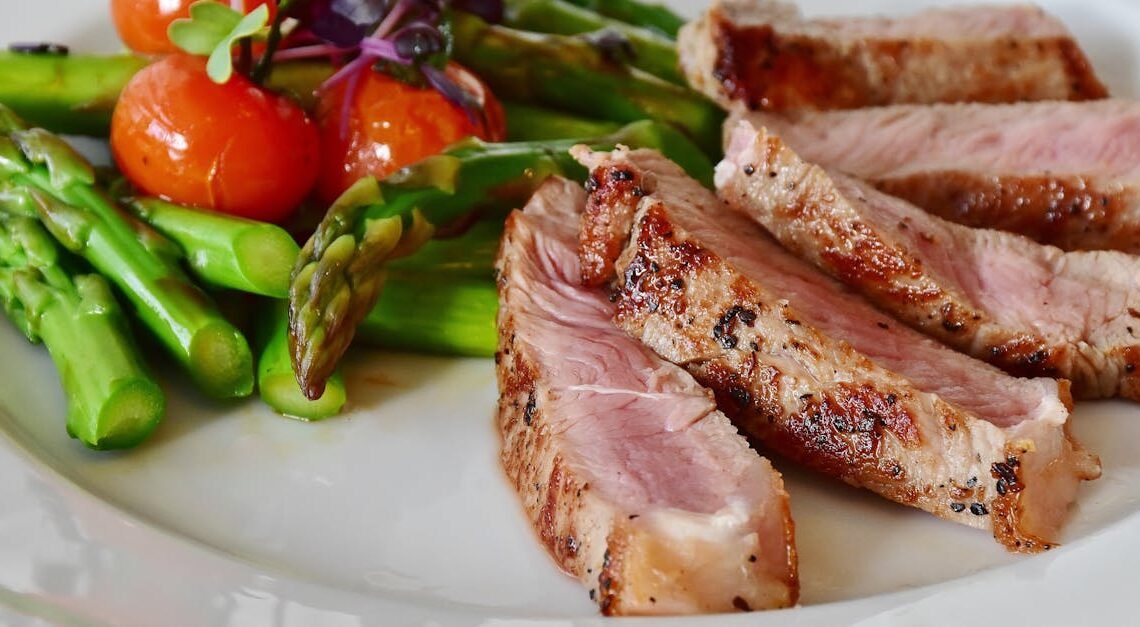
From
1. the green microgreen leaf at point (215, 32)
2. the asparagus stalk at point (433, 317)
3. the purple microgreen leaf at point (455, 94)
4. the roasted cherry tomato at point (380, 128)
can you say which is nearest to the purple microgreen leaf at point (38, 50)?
the green microgreen leaf at point (215, 32)

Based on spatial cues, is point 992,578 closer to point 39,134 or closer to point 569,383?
point 569,383

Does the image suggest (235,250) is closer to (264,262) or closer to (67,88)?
(264,262)

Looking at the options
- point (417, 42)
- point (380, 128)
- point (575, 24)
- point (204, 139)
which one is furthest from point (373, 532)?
point (575, 24)

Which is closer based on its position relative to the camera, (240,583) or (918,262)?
(240,583)

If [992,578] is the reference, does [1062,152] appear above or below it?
above

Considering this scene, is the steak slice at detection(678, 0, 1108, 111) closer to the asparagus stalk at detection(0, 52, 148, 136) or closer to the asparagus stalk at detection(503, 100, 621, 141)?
the asparagus stalk at detection(503, 100, 621, 141)

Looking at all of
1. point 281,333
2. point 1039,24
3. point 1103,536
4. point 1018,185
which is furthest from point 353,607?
point 1039,24
